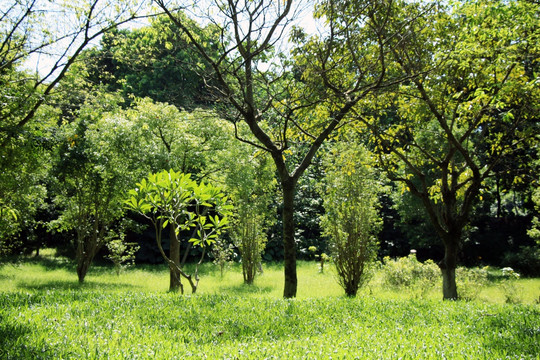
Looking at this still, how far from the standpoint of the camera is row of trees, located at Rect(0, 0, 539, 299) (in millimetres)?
6871

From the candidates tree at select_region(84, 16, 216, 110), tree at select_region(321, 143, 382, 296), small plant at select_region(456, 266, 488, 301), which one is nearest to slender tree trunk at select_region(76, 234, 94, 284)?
tree at select_region(84, 16, 216, 110)

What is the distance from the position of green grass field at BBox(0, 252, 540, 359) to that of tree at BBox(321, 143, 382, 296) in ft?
13.2

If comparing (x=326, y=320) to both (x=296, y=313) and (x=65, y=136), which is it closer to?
(x=296, y=313)

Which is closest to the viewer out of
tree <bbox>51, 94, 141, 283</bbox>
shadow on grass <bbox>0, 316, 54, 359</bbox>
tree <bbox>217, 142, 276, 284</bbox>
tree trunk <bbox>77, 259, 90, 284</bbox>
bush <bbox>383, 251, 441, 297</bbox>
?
shadow on grass <bbox>0, 316, 54, 359</bbox>

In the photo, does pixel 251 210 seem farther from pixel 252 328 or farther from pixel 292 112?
pixel 252 328

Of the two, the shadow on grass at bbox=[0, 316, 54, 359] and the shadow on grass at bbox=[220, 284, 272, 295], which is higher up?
the shadow on grass at bbox=[0, 316, 54, 359]

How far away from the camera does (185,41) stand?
24.1 feet

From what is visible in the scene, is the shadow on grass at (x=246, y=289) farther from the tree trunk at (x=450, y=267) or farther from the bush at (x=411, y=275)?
the tree trunk at (x=450, y=267)

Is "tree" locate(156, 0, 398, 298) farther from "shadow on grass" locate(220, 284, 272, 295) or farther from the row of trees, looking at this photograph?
"shadow on grass" locate(220, 284, 272, 295)

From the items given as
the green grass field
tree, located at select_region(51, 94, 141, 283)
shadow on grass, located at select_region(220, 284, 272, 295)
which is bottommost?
shadow on grass, located at select_region(220, 284, 272, 295)

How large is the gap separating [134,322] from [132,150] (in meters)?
8.65

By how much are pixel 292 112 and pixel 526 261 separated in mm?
17344

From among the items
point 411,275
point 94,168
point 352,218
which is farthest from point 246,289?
point 94,168

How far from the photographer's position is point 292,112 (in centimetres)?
747
